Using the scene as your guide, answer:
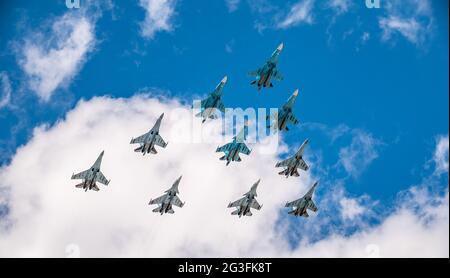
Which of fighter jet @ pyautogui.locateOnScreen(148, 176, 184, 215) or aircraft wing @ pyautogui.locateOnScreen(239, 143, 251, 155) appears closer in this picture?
fighter jet @ pyautogui.locateOnScreen(148, 176, 184, 215)

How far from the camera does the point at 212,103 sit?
13400 cm

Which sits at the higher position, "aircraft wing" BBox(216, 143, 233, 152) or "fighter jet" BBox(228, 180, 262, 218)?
"aircraft wing" BBox(216, 143, 233, 152)

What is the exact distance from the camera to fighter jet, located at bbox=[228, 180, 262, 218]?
133250mm

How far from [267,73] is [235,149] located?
53.8 ft

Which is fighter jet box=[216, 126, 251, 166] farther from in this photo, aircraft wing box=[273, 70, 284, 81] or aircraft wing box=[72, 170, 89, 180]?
aircraft wing box=[72, 170, 89, 180]

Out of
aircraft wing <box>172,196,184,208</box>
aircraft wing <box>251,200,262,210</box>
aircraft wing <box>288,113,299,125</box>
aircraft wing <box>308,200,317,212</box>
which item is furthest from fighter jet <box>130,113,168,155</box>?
aircraft wing <box>308,200,317,212</box>

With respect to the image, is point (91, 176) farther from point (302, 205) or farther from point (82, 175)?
point (302, 205)

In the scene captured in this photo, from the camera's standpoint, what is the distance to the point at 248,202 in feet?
439

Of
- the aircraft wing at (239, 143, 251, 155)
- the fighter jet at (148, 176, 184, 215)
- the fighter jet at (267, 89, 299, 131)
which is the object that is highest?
the fighter jet at (267, 89, 299, 131)

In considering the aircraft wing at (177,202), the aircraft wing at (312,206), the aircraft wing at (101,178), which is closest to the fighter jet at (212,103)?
the aircraft wing at (177,202)

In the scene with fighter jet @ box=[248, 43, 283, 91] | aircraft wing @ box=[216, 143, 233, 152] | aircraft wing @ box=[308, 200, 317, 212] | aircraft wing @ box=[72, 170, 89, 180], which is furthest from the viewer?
aircraft wing @ box=[308, 200, 317, 212]
